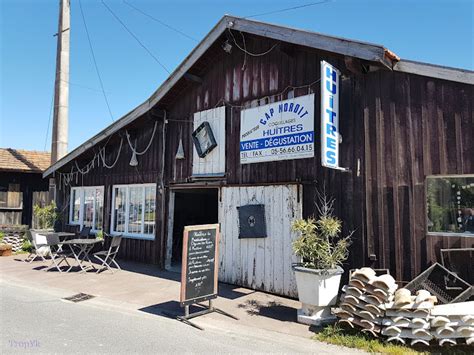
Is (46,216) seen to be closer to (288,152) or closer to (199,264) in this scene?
(199,264)

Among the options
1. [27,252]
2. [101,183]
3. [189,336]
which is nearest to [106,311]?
[189,336]

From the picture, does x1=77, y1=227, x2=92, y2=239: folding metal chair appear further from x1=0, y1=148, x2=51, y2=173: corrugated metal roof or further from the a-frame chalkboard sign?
the a-frame chalkboard sign

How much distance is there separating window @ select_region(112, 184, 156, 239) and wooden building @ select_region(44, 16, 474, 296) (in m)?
0.05

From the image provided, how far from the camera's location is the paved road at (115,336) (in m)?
4.75

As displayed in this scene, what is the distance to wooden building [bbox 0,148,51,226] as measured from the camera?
15923 millimetres

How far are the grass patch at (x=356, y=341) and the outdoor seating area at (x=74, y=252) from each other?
20.2 ft

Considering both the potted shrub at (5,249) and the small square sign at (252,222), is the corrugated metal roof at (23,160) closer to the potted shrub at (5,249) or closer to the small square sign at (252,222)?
the potted shrub at (5,249)

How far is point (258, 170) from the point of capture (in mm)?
8367

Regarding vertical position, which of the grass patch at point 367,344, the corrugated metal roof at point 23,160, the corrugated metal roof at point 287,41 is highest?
the corrugated metal roof at point 287,41

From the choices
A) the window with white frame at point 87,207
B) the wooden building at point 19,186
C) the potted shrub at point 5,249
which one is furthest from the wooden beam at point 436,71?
the wooden building at point 19,186

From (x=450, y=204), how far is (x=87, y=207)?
11.6 m

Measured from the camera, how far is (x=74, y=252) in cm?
1097

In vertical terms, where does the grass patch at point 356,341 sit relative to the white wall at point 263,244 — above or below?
below

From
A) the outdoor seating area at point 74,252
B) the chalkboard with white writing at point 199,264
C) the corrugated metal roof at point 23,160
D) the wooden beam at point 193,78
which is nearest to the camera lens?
the chalkboard with white writing at point 199,264
